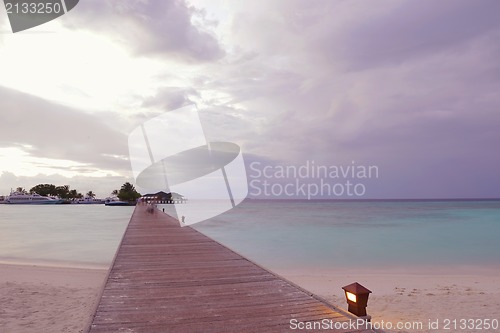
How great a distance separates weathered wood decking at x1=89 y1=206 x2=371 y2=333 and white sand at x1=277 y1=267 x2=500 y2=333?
10.6ft

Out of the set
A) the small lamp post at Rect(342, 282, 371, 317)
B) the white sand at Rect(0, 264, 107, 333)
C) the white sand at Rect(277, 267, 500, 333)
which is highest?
the small lamp post at Rect(342, 282, 371, 317)

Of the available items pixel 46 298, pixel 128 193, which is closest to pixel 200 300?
pixel 46 298

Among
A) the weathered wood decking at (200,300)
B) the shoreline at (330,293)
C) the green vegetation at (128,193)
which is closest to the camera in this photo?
the weathered wood decking at (200,300)

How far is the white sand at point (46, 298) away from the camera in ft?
22.3

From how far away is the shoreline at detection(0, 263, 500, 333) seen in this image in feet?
24.4

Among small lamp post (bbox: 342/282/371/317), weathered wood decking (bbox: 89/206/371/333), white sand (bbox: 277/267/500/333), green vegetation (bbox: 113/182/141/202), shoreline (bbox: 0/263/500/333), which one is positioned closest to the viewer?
weathered wood decking (bbox: 89/206/371/333)

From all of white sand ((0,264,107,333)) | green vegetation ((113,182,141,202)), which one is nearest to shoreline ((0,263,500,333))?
white sand ((0,264,107,333))

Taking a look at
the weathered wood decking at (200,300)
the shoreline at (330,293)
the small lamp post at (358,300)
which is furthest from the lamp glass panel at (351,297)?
the shoreline at (330,293)

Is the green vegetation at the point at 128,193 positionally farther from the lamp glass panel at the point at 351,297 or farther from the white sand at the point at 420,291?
the lamp glass panel at the point at 351,297

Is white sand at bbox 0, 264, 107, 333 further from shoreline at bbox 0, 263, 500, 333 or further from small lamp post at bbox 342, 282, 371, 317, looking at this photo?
small lamp post at bbox 342, 282, 371, 317

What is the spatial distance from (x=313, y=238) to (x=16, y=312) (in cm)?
2377

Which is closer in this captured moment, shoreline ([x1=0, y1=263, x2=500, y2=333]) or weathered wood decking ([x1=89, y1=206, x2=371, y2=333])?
weathered wood decking ([x1=89, y1=206, x2=371, y2=333])

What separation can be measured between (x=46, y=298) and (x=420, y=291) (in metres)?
10.9

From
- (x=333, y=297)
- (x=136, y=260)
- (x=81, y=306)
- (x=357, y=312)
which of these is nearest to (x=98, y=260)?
(x=81, y=306)
